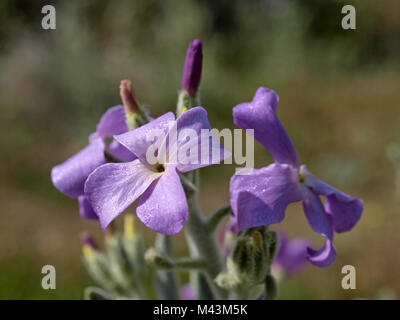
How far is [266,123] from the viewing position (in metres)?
1.24

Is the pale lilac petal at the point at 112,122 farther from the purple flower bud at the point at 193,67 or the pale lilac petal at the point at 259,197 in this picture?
the pale lilac petal at the point at 259,197

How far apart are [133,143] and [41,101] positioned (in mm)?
7152

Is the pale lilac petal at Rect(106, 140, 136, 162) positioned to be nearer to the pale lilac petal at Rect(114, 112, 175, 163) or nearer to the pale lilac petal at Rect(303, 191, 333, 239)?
the pale lilac petal at Rect(114, 112, 175, 163)

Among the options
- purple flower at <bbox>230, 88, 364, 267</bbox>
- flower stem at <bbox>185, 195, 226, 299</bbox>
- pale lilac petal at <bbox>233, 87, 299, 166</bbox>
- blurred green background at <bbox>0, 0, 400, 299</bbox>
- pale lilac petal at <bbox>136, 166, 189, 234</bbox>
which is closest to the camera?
pale lilac petal at <bbox>136, 166, 189, 234</bbox>

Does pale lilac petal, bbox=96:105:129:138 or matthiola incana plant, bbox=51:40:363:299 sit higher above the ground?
pale lilac petal, bbox=96:105:129:138

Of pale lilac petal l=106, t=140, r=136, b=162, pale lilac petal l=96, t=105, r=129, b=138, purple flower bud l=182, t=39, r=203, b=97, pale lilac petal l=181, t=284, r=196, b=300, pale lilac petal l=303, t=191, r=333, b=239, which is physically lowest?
pale lilac petal l=181, t=284, r=196, b=300

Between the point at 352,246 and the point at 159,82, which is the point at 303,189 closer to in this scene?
the point at 352,246

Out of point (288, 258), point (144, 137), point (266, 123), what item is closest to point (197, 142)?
point (144, 137)

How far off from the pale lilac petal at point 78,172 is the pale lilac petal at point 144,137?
17cm

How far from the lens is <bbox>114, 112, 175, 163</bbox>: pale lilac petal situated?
3.68 feet

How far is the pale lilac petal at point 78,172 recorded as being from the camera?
126 centimetres

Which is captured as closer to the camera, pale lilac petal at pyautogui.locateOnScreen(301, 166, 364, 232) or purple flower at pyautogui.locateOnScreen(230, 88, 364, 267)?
purple flower at pyautogui.locateOnScreen(230, 88, 364, 267)

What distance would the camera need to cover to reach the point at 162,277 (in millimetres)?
1672

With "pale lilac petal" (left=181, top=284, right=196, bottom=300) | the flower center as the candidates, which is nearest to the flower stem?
the flower center
